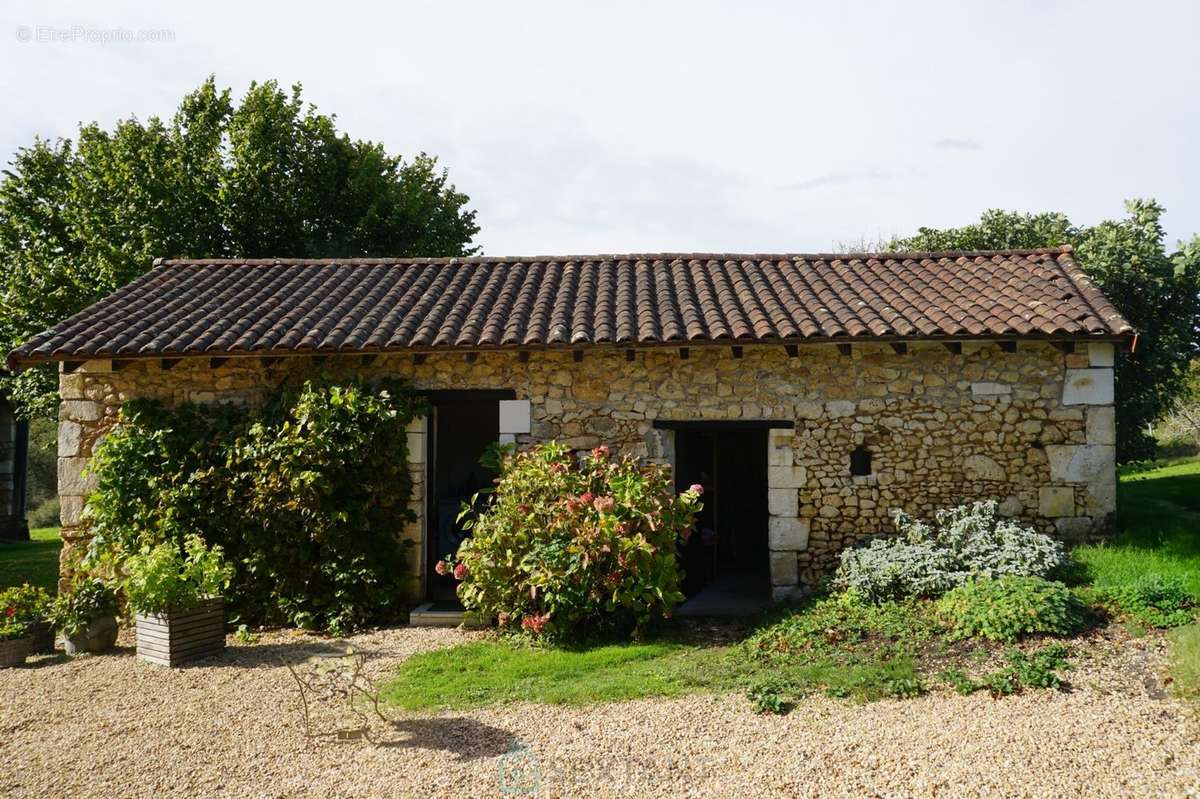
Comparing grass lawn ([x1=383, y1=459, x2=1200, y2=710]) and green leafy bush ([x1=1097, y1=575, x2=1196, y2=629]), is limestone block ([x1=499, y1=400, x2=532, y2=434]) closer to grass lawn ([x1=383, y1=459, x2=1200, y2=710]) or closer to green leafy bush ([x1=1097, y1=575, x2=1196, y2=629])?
grass lawn ([x1=383, y1=459, x2=1200, y2=710])

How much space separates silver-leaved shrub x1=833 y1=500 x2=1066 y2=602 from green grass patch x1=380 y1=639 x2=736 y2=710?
175 cm

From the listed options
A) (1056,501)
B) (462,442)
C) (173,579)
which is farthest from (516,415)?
(1056,501)

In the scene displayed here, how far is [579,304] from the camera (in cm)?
→ 900

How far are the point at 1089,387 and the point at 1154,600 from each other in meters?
2.40

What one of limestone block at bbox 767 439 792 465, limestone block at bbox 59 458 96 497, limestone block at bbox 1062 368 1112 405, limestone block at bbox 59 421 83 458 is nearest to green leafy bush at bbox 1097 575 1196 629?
limestone block at bbox 1062 368 1112 405

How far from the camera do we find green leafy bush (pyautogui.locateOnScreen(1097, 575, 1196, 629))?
242 inches

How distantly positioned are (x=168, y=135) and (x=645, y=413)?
13776mm

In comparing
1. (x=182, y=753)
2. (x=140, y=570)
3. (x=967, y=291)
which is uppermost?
(x=967, y=291)

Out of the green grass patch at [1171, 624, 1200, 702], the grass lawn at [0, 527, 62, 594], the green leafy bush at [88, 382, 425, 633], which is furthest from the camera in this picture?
the grass lawn at [0, 527, 62, 594]

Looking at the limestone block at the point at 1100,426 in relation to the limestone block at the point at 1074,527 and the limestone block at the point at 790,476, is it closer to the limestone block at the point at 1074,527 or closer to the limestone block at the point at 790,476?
the limestone block at the point at 1074,527

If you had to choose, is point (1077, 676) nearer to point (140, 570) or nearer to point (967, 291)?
point (967, 291)

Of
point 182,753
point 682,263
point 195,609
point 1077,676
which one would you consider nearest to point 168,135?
point 682,263

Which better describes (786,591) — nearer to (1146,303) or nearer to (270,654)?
(270,654)

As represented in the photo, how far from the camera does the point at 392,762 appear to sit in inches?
185
